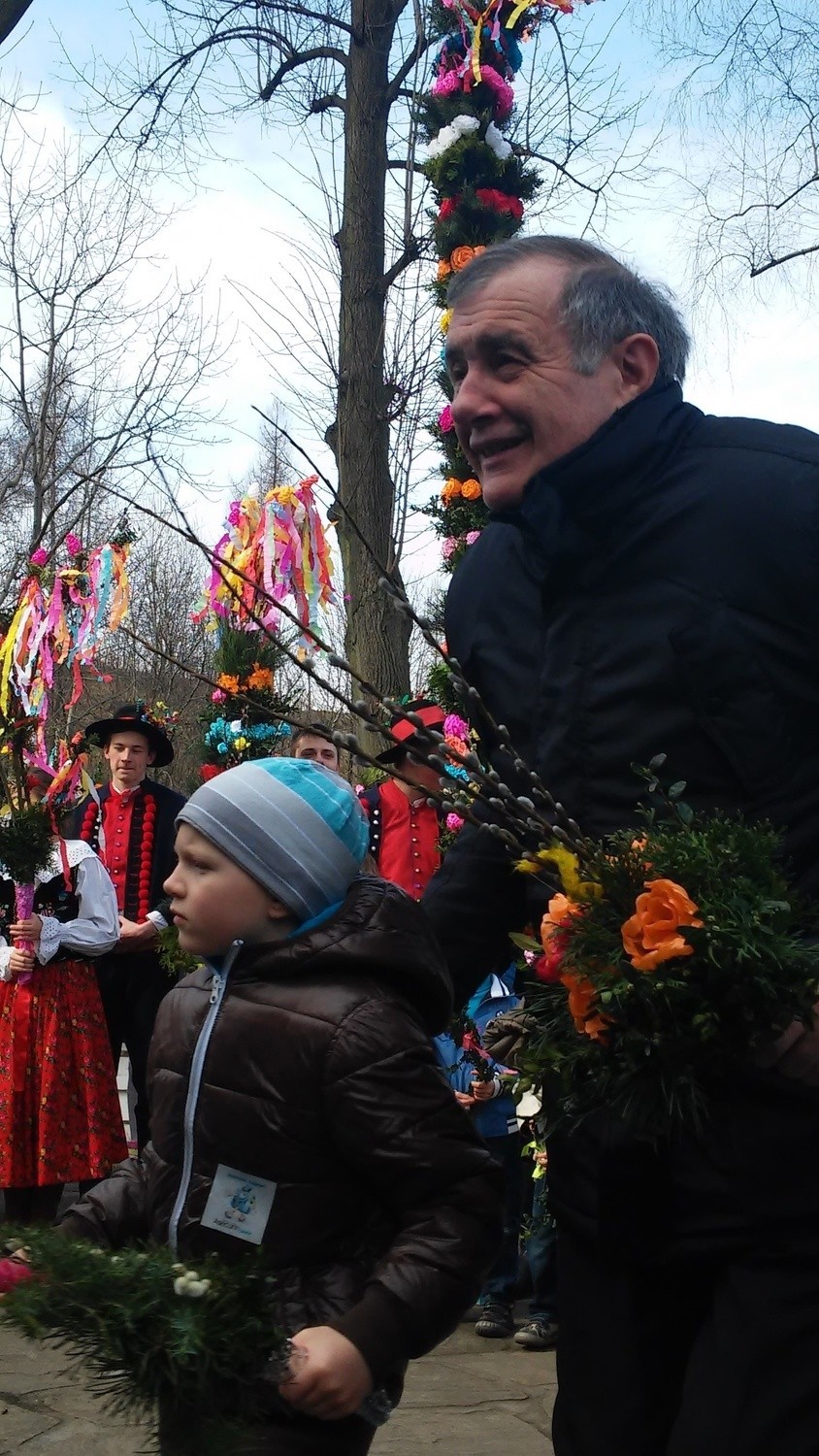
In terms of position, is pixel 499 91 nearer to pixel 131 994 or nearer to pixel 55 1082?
pixel 131 994

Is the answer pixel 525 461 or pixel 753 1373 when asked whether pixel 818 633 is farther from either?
pixel 753 1373

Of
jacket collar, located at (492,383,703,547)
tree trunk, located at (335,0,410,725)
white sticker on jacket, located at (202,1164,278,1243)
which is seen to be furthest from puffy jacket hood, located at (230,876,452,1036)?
tree trunk, located at (335,0,410,725)

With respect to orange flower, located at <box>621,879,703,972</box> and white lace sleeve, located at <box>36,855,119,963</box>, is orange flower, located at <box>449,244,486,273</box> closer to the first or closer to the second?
white lace sleeve, located at <box>36,855,119,963</box>

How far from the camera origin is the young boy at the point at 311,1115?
2.07m

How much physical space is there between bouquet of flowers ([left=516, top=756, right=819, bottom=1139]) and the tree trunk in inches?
340

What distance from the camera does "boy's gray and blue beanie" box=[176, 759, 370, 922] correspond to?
→ 7.65ft

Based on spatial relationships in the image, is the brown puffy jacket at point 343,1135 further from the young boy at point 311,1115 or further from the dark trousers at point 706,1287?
the dark trousers at point 706,1287

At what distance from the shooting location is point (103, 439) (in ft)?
59.5

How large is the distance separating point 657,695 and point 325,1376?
0.94 metres

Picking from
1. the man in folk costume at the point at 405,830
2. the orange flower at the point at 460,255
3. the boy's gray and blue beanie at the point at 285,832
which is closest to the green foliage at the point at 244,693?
the man in folk costume at the point at 405,830

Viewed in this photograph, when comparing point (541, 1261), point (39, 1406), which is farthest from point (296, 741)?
point (39, 1406)

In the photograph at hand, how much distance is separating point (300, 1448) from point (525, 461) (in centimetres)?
135

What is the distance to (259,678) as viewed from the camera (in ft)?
26.5

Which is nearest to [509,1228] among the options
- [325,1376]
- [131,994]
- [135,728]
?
[131,994]
